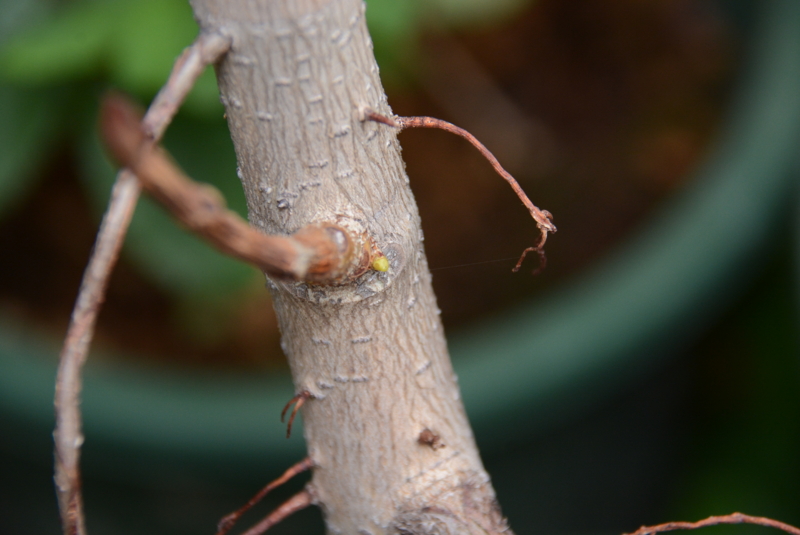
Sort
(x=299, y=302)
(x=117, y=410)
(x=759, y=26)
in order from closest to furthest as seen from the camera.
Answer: (x=299, y=302)
(x=117, y=410)
(x=759, y=26)

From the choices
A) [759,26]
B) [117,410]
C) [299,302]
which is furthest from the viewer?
[759,26]

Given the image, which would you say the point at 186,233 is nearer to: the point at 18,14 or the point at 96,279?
the point at 18,14

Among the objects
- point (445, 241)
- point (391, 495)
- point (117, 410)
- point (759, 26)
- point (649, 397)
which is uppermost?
point (759, 26)

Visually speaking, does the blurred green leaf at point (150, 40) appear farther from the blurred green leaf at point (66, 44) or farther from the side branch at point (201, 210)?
the side branch at point (201, 210)

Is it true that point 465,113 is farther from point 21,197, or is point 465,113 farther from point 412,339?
point 412,339

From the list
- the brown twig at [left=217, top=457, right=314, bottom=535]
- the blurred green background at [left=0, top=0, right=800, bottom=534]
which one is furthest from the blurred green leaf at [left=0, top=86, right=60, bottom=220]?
the brown twig at [left=217, top=457, right=314, bottom=535]

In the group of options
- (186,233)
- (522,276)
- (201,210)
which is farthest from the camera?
(522,276)

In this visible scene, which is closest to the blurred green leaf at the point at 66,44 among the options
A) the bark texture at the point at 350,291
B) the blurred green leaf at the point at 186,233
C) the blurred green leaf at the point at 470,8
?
the blurred green leaf at the point at 186,233

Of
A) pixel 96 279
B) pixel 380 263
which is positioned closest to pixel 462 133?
pixel 380 263

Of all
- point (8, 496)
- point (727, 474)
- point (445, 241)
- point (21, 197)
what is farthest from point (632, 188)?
point (8, 496)
